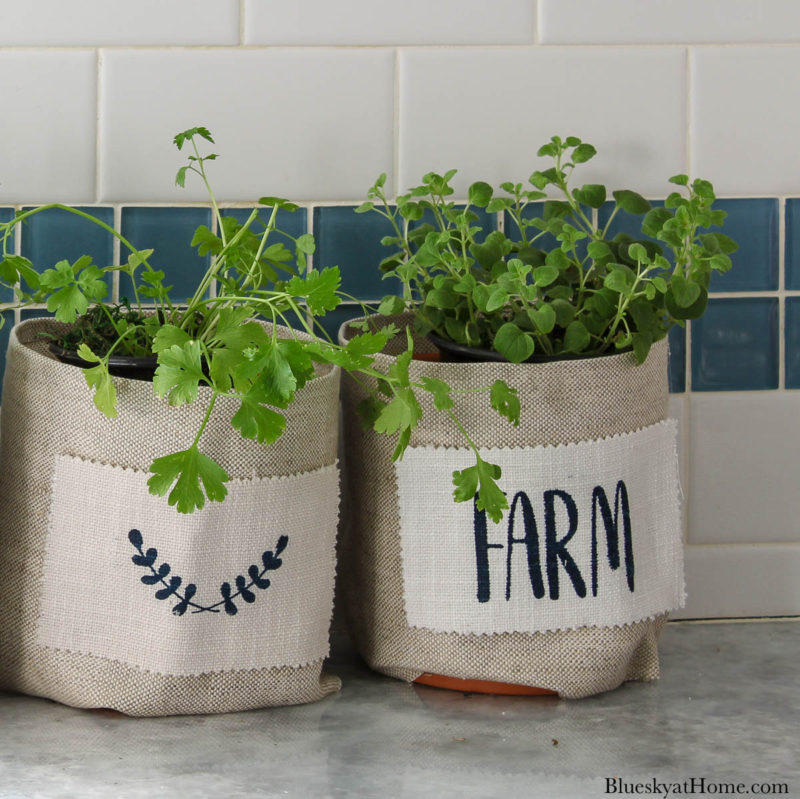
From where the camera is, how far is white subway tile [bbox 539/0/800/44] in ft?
3.00

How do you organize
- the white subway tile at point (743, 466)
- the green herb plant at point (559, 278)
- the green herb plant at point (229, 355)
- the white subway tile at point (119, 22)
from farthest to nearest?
the white subway tile at point (743, 466)
the white subway tile at point (119, 22)
the green herb plant at point (559, 278)
the green herb plant at point (229, 355)

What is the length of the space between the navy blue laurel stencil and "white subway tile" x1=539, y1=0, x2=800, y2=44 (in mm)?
521

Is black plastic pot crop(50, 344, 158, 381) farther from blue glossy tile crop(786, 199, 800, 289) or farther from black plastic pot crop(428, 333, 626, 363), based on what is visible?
blue glossy tile crop(786, 199, 800, 289)

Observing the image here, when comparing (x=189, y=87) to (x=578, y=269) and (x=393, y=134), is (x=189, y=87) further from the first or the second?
(x=578, y=269)

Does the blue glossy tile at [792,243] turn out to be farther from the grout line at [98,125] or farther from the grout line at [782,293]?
the grout line at [98,125]

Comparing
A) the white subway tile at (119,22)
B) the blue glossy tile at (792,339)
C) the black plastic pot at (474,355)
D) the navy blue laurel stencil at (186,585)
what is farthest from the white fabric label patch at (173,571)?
the blue glossy tile at (792,339)

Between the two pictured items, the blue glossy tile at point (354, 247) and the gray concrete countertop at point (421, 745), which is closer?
the gray concrete countertop at point (421, 745)

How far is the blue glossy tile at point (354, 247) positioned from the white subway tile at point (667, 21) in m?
0.22

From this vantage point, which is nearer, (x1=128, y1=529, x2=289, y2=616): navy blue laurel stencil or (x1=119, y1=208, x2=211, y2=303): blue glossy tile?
(x1=128, y1=529, x2=289, y2=616): navy blue laurel stencil

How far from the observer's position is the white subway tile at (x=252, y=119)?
89cm

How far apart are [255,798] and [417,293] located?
457 millimetres

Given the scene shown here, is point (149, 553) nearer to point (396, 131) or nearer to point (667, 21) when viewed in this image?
point (396, 131)

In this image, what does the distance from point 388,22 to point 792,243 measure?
0.41 m

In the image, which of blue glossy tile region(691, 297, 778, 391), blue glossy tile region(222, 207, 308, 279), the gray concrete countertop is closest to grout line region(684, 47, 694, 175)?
blue glossy tile region(691, 297, 778, 391)
